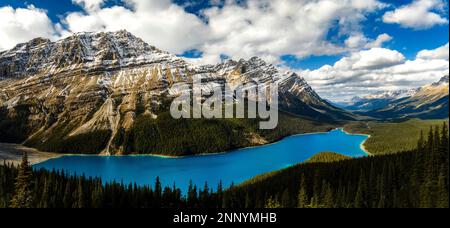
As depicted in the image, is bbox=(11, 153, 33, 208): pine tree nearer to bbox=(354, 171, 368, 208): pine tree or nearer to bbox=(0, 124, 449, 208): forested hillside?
bbox=(0, 124, 449, 208): forested hillside

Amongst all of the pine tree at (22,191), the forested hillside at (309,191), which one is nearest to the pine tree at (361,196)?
the forested hillside at (309,191)

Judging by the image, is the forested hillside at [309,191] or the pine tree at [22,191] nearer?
the forested hillside at [309,191]

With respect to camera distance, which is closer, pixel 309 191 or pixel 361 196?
pixel 361 196

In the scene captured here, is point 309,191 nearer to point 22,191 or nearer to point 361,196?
point 361,196

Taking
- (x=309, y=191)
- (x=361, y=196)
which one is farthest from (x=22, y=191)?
(x=361, y=196)

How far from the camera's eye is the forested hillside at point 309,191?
63031 millimetres

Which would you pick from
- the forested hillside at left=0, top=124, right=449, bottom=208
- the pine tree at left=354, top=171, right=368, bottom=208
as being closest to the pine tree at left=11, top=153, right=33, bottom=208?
the forested hillside at left=0, top=124, right=449, bottom=208

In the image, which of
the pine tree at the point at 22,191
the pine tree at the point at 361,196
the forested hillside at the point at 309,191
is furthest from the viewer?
the pine tree at the point at 361,196

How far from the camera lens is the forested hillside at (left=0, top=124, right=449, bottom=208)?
63.0 m

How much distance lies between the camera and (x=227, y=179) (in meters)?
149

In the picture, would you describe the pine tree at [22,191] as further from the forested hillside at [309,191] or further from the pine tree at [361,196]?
the pine tree at [361,196]

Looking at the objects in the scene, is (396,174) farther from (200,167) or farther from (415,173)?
(200,167)

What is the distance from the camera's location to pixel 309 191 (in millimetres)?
101375
